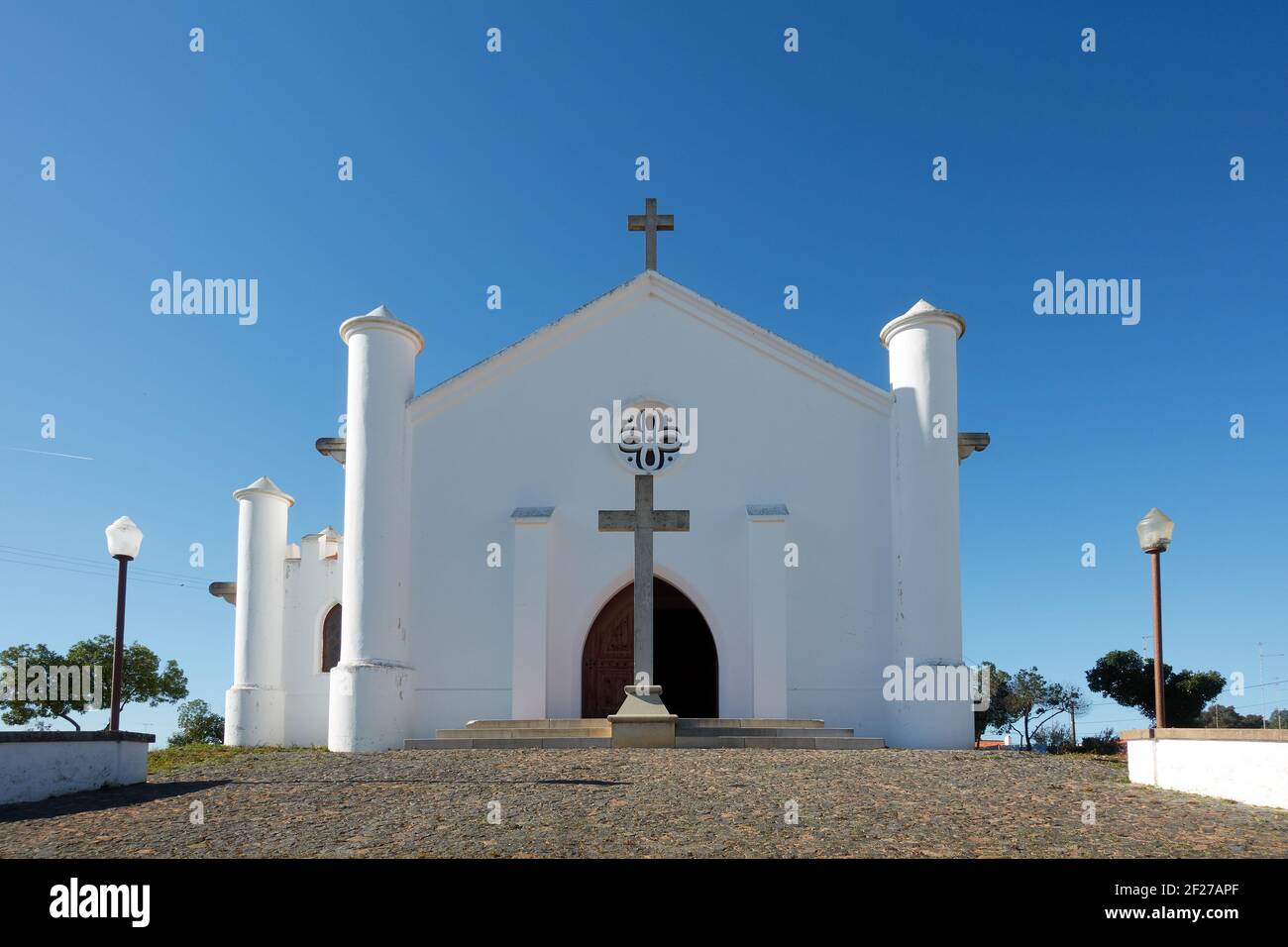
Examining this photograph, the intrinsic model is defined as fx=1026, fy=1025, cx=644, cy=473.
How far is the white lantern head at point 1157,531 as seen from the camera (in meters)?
11.8

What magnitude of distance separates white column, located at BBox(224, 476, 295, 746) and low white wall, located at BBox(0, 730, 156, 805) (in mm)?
8355

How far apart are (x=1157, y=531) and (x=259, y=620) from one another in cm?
1540

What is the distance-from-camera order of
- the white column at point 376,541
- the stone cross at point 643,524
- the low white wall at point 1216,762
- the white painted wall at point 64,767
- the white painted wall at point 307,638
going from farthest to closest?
the white painted wall at point 307,638
the white column at point 376,541
the stone cross at point 643,524
the white painted wall at point 64,767
the low white wall at point 1216,762

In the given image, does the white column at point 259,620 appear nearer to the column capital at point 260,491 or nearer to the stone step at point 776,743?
the column capital at point 260,491

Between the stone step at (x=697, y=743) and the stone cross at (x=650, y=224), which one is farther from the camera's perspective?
the stone cross at (x=650, y=224)

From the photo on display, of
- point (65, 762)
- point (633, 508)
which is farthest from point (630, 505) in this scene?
point (65, 762)

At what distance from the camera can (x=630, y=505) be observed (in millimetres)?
17078

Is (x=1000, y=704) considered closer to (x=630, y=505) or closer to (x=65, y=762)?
(x=630, y=505)

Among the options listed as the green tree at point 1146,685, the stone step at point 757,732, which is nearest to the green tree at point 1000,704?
the green tree at point 1146,685

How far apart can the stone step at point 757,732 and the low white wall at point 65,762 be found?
6623mm
